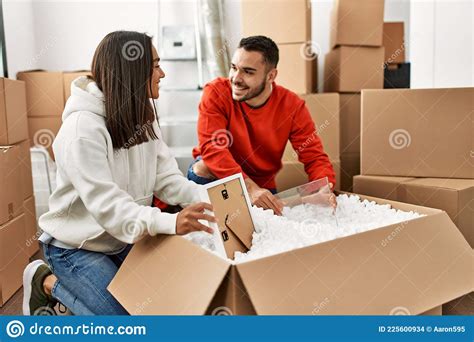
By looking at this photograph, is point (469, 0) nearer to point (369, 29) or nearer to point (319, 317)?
point (369, 29)

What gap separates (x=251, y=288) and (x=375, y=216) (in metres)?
0.62

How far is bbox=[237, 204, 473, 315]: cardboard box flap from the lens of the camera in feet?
3.23

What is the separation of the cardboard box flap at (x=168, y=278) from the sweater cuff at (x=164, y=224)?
0.06ft

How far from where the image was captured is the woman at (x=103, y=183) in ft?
3.79

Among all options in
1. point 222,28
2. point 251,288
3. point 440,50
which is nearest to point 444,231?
point 251,288

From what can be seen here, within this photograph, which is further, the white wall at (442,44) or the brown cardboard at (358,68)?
the brown cardboard at (358,68)

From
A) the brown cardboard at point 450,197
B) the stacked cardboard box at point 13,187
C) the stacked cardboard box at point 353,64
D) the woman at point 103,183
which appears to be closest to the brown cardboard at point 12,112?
the stacked cardboard box at point 13,187

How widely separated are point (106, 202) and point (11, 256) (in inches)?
38.1

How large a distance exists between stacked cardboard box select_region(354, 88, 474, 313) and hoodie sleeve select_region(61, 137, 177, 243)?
3.69 feet

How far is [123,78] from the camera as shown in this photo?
4.14 feet

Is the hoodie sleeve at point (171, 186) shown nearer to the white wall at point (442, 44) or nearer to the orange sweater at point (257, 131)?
the orange sweater at point (257, 131)

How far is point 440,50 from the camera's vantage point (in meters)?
2.31

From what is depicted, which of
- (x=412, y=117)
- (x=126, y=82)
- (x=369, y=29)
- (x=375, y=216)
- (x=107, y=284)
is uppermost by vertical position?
(x=369, y=29)

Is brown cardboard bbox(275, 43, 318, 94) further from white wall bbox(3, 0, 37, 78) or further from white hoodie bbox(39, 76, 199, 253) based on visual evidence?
white wall bbox(3, 0, 37, 78)
